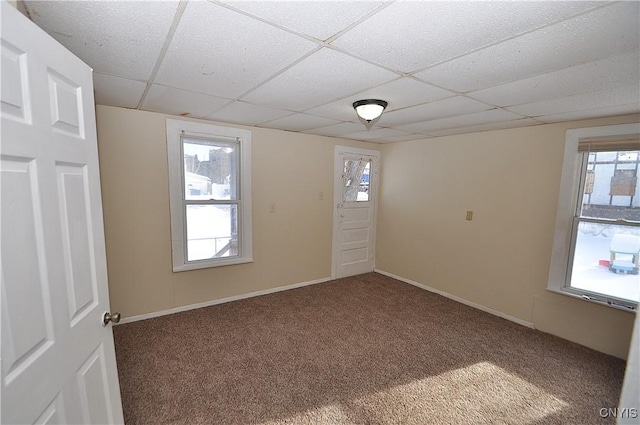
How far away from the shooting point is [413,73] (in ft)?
5.60

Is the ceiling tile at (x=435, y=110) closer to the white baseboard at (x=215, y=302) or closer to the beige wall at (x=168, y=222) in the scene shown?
the beige wall at (x=168, y=222)

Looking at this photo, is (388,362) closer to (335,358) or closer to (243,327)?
(335,358)

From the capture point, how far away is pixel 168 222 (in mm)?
3043

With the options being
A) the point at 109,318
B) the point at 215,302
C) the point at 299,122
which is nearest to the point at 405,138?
the point at 299,122

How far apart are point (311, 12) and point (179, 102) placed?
1.82 metres

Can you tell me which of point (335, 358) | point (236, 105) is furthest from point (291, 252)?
point (236, 105)

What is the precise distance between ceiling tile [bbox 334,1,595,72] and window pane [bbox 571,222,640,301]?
2449 millimetres

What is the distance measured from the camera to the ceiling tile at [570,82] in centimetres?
152

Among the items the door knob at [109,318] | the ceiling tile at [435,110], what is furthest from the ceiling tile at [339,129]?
the door knob at [109,318]

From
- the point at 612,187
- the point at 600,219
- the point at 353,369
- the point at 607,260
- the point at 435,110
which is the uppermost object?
the point at 435,110

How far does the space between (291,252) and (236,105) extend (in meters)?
2.14

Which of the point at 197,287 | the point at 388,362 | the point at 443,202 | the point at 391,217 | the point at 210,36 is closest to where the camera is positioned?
the point at 210,36

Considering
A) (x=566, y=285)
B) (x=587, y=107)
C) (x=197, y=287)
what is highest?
(x=587, y=107)

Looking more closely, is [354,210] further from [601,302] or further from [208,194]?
[601,302]
